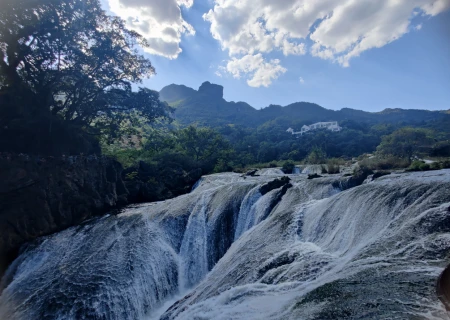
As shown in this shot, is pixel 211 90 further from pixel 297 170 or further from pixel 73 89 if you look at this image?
pixel 73 89

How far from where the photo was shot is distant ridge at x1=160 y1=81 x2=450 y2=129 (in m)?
138

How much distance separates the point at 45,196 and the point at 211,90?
180 metres

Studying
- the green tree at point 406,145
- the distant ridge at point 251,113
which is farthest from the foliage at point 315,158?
the distant ridge at point 251,113

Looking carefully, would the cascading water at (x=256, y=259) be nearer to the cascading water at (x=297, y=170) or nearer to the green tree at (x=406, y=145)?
the green tree at (x=406, y=145)

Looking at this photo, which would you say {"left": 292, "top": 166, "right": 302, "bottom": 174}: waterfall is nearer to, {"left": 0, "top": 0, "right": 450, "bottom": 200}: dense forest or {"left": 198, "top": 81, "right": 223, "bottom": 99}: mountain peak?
{"left": 0, "top": 0, "right": 450, "bottom": 200}: dense forest

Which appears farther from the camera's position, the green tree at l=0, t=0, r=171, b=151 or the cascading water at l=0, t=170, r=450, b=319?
the green tree at l=0, t=0, r=171, b=151

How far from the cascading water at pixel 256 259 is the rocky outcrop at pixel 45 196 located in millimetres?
1197

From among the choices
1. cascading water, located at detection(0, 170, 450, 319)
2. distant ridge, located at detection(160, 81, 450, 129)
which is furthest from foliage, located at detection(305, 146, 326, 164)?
distant ridge, located at detection(160, 81, 450, 129)

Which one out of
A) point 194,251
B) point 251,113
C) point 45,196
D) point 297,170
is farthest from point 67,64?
point 251,113

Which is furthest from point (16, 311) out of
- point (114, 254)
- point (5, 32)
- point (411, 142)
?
point (411, 142)

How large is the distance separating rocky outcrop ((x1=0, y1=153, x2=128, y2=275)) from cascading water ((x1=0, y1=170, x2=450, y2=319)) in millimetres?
1197

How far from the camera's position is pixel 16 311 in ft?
28.4

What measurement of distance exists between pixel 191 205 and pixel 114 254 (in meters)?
A: 5.11

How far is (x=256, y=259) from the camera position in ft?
27.9
